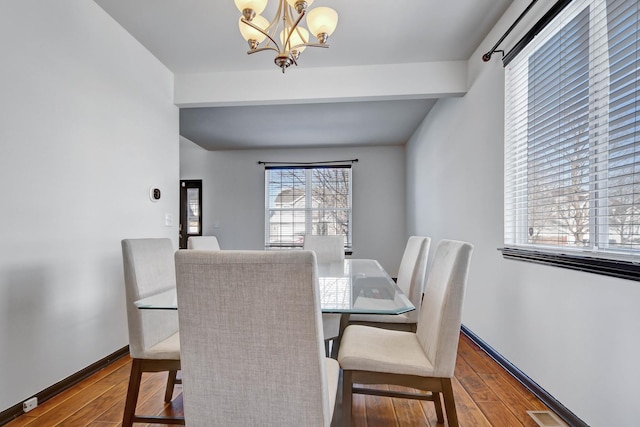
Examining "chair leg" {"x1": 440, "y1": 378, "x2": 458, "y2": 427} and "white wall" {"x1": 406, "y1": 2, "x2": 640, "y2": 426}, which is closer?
"chair leg" {"x1": 440, "y1": 378, "x2": 458, "y2": 427}

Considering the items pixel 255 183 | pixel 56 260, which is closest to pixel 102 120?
pixel 56 260

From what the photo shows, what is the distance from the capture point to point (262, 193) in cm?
611

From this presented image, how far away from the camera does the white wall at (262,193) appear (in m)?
5.93

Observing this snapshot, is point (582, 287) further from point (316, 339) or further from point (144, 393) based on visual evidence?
point (144, 393)

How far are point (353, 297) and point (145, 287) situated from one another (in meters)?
0.99

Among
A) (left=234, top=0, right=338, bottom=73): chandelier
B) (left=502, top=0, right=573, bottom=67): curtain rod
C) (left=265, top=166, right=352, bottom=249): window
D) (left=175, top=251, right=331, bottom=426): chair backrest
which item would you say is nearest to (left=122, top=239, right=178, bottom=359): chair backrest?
(left=175, top=251, right=331, bottom=426): chair backrest

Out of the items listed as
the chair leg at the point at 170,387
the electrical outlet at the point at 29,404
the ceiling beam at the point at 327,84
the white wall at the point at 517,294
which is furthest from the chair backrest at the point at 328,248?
the electrical outlet at the point at 29,404

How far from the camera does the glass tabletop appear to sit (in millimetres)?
1271

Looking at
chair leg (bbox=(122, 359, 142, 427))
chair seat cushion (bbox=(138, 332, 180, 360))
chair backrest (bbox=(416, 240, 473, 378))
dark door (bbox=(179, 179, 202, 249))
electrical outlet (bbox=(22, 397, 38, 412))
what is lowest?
electrical outlet (bbox=(22, 397, 38, 412))

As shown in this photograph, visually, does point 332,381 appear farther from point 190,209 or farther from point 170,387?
point 190,209

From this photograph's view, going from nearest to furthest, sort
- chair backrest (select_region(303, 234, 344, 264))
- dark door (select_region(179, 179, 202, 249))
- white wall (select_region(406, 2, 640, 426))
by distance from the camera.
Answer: white wall (select_region(406, 2, 640, 426))
chair backrest (select_region(303, 234, 344, 264))
dark door (select_region(179, 179, 202, 249))

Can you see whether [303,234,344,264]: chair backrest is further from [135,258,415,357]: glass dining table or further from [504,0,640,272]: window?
[504,0,640,272]: window

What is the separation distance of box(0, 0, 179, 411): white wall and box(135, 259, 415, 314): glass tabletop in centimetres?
91

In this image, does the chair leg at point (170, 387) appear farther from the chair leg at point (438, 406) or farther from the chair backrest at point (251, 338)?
the chair leg at point (438, 406)
